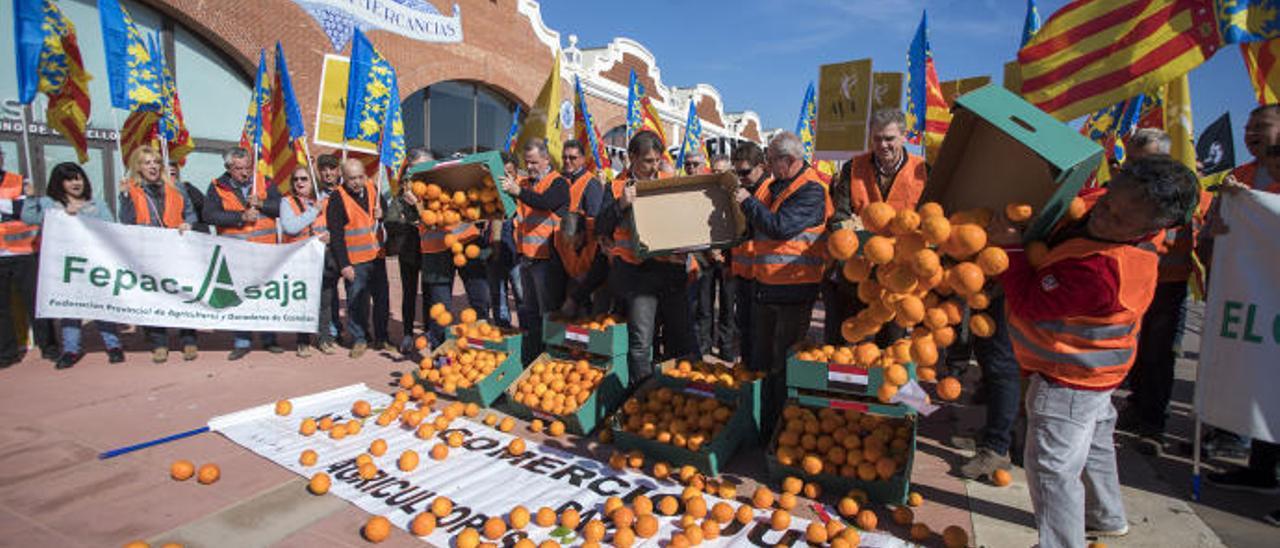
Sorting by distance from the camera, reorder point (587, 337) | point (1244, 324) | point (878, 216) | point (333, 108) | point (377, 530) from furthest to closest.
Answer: point (333, 108) < point (587, 337) < point (1244, 324) < point (377, 530) < point (878, 216)

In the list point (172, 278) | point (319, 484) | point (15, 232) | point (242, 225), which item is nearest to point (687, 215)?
point (319, 484)

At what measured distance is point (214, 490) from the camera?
3486 mm

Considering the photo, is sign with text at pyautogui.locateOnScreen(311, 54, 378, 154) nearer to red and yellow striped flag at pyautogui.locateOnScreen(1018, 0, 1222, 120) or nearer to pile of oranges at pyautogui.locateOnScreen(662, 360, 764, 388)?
pile of oranges at pyautogui.locateOnScreen(662, 360, 764, 388)

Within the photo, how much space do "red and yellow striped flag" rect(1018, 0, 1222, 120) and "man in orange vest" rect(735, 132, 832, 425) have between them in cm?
175

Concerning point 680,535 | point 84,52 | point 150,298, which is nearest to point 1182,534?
point 680,535

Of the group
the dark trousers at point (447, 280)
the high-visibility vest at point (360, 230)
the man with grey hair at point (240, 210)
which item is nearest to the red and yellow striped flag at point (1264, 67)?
the dark trousers at point (447, 280)

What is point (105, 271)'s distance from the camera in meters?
5.77

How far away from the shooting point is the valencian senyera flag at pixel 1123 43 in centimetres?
362

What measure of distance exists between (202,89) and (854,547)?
14676 mm

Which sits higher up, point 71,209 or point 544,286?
point 71,209

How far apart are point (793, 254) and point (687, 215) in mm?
742

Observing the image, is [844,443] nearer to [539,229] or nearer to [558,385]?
[558,385]

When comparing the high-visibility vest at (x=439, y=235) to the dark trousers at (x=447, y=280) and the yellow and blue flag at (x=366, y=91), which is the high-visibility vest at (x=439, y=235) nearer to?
the dark trousers at (x=447, y=280)

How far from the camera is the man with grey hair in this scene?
6301 mm
